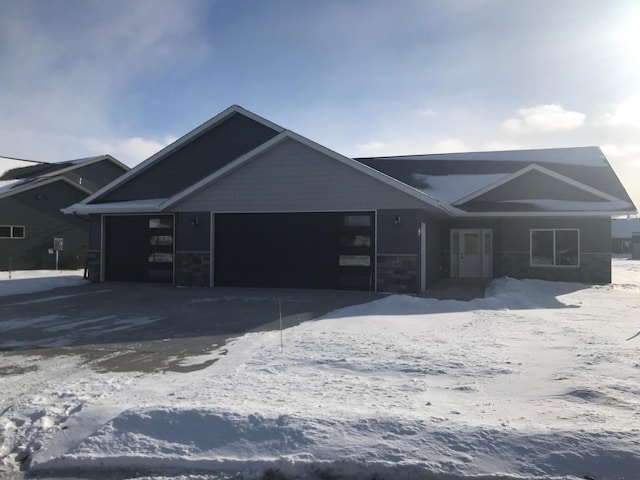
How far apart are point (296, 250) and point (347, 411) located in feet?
35.8

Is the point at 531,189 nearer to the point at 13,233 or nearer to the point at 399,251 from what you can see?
the point at 399,251

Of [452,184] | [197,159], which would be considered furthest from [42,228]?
[452,184]

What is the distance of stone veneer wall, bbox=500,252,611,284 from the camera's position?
17.8 m

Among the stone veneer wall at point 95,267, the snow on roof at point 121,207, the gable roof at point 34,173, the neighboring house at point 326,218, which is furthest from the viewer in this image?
the gable roof at point 34,173

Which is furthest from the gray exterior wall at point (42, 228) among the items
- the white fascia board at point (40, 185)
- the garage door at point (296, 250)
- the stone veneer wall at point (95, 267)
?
the garage door at point (296, 250)

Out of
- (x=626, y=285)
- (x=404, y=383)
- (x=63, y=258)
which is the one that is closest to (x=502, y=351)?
(x=404, y=383)

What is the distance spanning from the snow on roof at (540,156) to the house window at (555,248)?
4767 millimetres

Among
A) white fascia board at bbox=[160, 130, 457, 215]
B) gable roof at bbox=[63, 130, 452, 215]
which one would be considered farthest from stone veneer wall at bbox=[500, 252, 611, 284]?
white fascia board at bbox=[160, 130, 457, 215]

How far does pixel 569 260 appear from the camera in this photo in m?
18.3

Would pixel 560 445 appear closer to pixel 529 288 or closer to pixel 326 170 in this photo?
pixel 326 170

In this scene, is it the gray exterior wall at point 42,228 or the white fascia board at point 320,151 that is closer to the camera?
the white fascia board at point 320,151

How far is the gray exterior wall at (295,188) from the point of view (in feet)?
47.1

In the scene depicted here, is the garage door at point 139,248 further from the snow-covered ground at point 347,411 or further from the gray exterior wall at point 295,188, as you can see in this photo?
the snow-covered ground at point 347,411

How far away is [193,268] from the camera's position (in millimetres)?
16094
